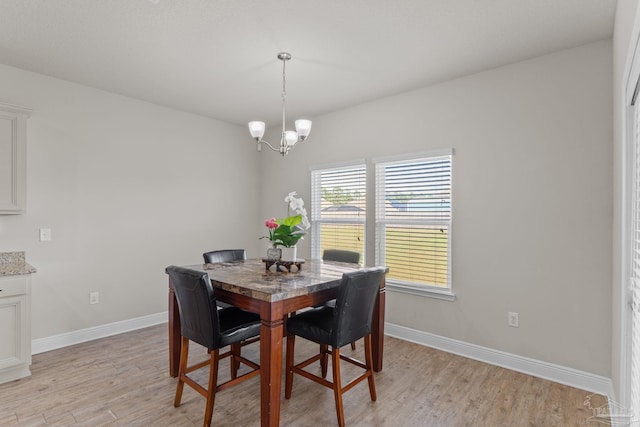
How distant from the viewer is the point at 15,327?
2.59 meters

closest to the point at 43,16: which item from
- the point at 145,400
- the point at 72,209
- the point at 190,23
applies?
the point at 190,23

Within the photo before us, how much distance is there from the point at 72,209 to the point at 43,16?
183cm

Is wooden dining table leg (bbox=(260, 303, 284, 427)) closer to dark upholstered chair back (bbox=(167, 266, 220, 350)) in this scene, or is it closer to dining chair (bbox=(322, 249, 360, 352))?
dark upholstered chair back (bbox=(167, 266, 220, 350))

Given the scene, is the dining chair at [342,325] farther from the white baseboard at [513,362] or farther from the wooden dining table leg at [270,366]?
the white baseboard at [513,362]

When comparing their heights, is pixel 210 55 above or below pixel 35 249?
above

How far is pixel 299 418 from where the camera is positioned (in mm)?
2137

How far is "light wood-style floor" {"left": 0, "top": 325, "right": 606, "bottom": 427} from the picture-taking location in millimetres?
2129

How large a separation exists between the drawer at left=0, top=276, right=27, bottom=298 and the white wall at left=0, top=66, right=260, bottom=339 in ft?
2.08

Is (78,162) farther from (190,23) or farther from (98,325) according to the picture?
(190,23)

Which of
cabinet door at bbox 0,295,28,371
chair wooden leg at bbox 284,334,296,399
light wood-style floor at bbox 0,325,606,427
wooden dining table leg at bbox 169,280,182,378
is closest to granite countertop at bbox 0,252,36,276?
cabinet door at bbox 0,295,28,371

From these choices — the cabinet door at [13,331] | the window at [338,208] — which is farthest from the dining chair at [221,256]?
the cabinet door at [13,331]

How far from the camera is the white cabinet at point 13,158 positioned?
2.75 meters

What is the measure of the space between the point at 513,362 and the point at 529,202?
136cm

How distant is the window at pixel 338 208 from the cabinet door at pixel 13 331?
116 inches
